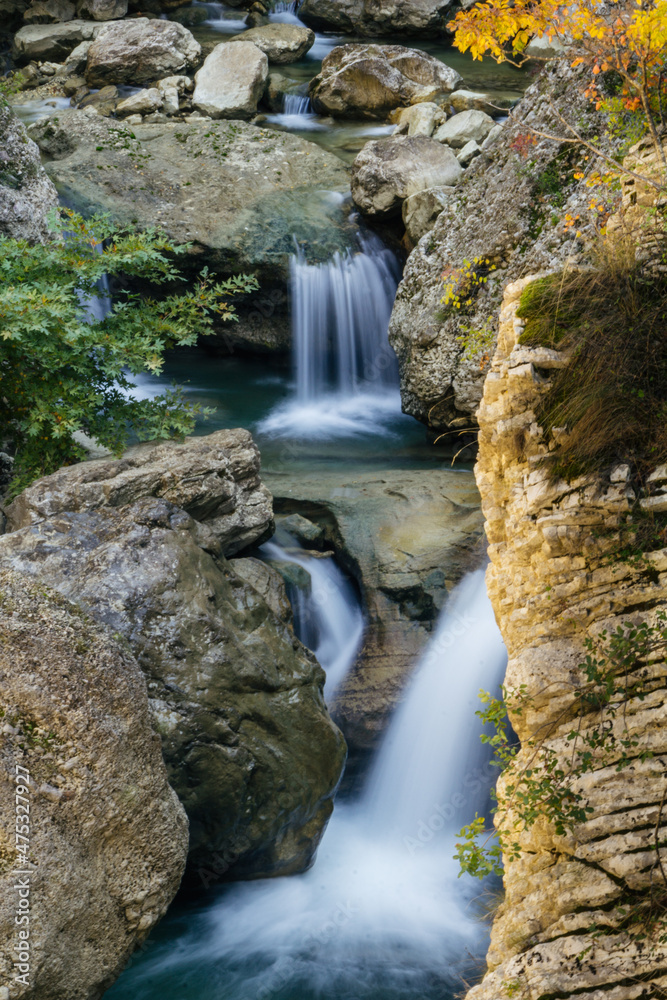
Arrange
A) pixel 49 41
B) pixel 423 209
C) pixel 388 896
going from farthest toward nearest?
pixel 49 41 → pixel 423 209 → pixel 388 896

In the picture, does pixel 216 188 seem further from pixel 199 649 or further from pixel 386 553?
pixel 199 649

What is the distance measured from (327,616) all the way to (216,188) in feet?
23.9

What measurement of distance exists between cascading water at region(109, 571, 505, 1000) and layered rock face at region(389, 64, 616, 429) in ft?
7.67

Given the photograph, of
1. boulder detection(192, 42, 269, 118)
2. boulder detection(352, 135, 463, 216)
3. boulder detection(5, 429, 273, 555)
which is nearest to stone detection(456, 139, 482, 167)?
boulder detection(352, 135, 463, 216)

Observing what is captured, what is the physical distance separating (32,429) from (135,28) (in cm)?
1221

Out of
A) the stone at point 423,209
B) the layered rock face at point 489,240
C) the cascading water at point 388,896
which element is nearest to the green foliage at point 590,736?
the cascading water at point 388,896

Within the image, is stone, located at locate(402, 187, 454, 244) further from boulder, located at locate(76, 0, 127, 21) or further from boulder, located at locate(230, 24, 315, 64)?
boulder, located at locate(76, 0, 127, 21)

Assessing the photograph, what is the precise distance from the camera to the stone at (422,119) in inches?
484

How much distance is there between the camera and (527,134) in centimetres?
704

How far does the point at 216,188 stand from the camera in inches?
440

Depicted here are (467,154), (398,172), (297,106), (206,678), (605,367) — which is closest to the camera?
(605,367)

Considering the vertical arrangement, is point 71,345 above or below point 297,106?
below

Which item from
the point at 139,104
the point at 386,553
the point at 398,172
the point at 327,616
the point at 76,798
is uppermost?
the point at 139,104

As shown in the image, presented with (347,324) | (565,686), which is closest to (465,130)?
(347,324)
